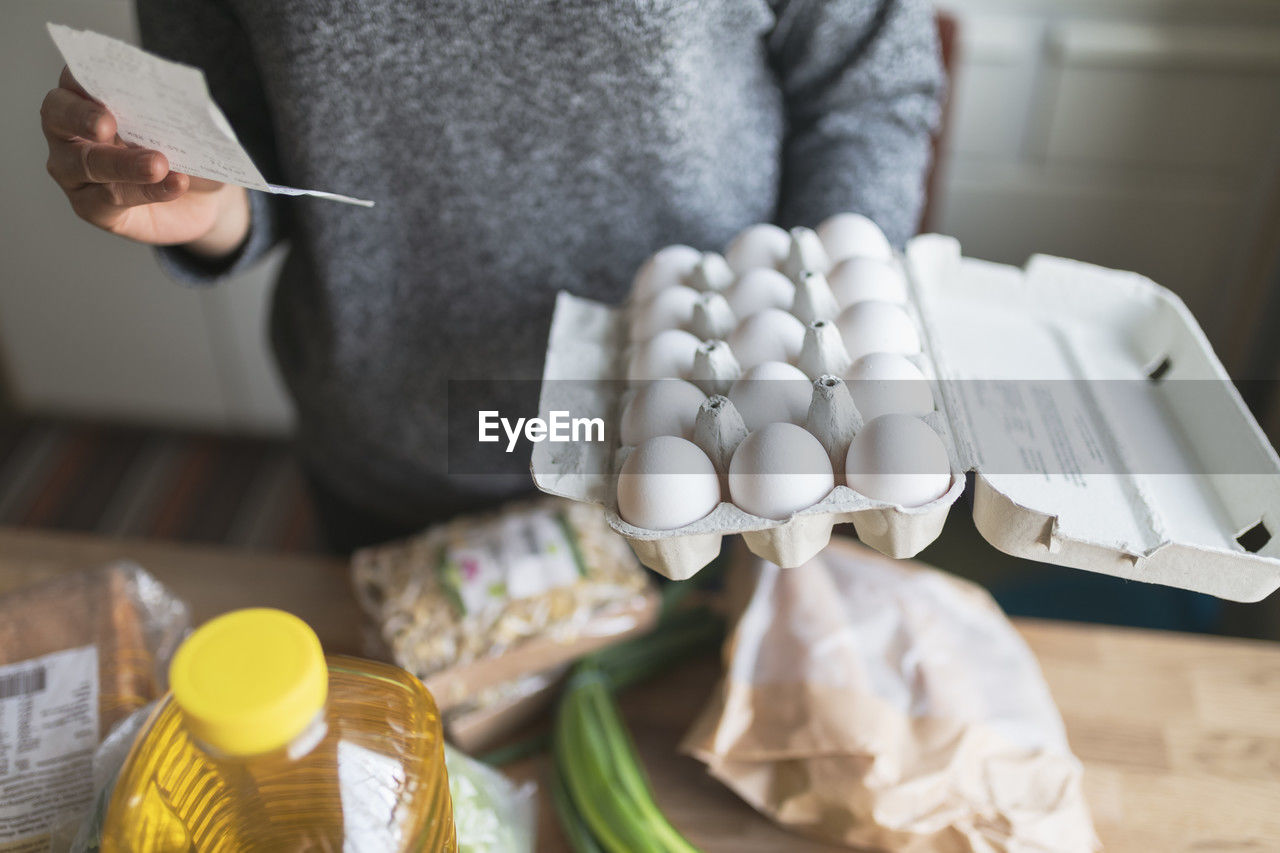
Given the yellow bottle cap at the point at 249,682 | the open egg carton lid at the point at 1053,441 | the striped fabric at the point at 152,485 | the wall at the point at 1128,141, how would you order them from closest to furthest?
1. the yellow bottle cap at the point at 249,682
2. the open egg carton lid at the point at 1053,441
3. the wall at the point at 1128,141
4. the striped fabric at the point at 152,485

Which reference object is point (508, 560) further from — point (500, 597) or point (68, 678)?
point (68, 678)

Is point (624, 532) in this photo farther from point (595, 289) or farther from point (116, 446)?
point (116, 446)

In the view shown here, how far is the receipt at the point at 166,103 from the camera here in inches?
18.1

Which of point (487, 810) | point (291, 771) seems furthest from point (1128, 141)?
point (291, 771)

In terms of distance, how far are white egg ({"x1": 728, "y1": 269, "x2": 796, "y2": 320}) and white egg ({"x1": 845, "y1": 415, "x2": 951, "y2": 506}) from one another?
0.14 metres

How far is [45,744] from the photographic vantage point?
565 millimetres

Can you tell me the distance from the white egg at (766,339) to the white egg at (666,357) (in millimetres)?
27

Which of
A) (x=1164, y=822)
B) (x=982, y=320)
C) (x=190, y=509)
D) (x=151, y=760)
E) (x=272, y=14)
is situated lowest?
(x=190, y=509)

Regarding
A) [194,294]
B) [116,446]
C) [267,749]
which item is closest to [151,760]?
[267,749]

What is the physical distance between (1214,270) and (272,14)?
1892 mm

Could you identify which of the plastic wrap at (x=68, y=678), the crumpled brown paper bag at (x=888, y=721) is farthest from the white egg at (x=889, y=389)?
the plastic wrap at (x=68, y=678)

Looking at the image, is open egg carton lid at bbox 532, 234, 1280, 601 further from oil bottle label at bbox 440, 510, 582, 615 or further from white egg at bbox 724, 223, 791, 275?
oil bottle label at bbox 440, 510, 582, 615

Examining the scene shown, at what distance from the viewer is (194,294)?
1.95m

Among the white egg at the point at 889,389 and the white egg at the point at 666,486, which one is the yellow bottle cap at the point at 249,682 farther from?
the white egg at the point at 889,389
